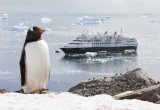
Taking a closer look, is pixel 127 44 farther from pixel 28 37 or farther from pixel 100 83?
pixel 28 37

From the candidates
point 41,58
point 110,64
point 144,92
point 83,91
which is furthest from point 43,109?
point 110,64

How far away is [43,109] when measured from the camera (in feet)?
12.9

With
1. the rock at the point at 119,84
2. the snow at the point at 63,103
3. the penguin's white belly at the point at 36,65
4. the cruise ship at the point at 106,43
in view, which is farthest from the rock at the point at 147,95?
the cruise ship at the point at 106,43

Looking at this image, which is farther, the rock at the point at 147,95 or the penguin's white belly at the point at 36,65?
the rock at the point at 147,95

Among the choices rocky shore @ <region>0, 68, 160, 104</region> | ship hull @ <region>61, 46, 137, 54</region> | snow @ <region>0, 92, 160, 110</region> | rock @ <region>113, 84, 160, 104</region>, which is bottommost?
ship hull @ <region>61, 46, 137, 54</region>

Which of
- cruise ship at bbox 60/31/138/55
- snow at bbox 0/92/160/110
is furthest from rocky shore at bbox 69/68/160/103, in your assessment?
cruise ship at bbox 60/31/138/55

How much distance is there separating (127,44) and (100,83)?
54.8 m

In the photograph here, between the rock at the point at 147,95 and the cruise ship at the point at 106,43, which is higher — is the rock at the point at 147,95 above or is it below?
above

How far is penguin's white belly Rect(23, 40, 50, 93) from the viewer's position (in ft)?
18.3

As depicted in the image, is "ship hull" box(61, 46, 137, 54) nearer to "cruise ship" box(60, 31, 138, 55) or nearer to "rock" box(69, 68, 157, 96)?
"cruise ship" box(60, 31, 138, 55)

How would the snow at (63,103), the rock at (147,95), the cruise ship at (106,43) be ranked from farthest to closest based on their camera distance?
the cruise ship at (106,43) → the rock at (147,95) → the snow at (63,103)

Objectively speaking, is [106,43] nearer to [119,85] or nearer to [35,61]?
[119,85]

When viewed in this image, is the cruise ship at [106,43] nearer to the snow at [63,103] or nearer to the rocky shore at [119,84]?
the rocky shore at [119,84]

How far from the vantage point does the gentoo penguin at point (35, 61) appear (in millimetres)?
5578
